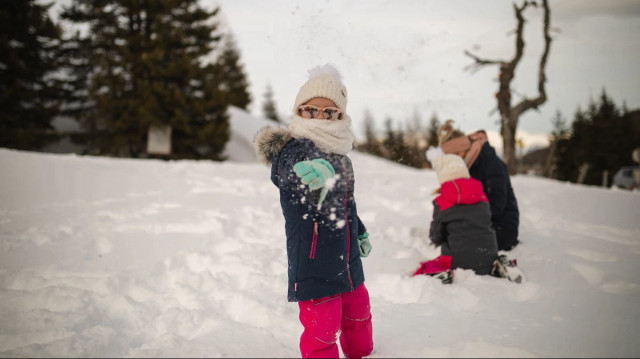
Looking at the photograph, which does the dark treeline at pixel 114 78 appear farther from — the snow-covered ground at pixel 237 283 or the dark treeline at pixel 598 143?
the dark treeline at pixel 598 143

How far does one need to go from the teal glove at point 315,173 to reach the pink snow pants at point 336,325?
57 cm

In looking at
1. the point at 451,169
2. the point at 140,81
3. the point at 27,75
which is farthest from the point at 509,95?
the point at 27,75

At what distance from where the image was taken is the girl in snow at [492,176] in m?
3.93

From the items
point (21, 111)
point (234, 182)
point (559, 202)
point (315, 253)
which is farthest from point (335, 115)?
point (21, 111)

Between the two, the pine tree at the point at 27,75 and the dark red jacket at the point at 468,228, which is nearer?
the dark red jacket at the point at 468,228

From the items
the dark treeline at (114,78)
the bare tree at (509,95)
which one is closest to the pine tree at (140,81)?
the dark treeline at (114,78)

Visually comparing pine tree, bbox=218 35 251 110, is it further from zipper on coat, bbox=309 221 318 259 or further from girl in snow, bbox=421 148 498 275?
zipper on coat, bbox=309 221 318 259

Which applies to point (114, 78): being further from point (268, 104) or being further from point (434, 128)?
point (268, 104)

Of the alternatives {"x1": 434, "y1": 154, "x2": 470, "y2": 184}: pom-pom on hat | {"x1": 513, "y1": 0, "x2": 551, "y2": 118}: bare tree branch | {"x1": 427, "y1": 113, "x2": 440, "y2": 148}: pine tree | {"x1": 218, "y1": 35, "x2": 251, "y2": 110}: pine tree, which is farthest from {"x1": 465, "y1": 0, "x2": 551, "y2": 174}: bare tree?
{"x1": 218, "y1": 35, "x2": 251, "y2": 110}: pine tree

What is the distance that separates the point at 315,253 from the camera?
1.91 m

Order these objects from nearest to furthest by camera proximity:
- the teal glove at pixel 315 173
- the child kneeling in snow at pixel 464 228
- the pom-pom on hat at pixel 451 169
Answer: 1. the teal glove at pixel 315 173
2. the child kneeling in snow at pixel 464 228
3. the pom-pom on hat at pixel 451 169

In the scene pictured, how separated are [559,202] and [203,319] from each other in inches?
246

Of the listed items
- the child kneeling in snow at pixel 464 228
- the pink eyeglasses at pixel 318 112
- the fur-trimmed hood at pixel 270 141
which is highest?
the pink eyeglasses at pixel 318 112

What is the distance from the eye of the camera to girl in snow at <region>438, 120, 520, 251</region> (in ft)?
12.9
